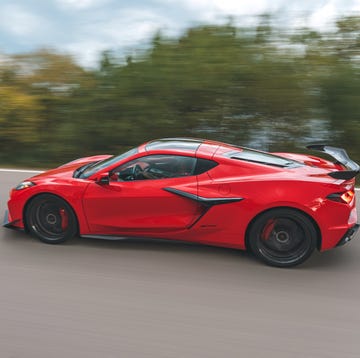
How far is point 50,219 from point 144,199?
1084 mm

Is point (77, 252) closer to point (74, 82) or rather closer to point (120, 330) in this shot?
point (120, 330)

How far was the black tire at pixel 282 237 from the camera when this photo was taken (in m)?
4.23

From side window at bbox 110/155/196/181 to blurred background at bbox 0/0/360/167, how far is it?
4.86 meters

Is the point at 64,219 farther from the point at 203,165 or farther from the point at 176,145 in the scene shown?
the point at 203,165

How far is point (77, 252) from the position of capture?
462 centimetres

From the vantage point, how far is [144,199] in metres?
4.46

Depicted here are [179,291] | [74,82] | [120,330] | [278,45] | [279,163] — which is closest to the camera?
[120,330]

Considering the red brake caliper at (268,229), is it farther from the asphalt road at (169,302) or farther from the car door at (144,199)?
the car door at (144,199)

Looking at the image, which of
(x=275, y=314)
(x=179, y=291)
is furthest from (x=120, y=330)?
(x=275, y=314)

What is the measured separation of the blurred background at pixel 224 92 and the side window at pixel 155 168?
191 inches

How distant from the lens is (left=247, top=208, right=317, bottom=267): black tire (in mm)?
4230

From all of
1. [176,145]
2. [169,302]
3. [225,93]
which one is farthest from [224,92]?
[169,302]

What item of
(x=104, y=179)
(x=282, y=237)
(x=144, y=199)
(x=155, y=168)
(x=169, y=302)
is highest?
(x=155, y=168)

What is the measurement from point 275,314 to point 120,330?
116 centimetres
